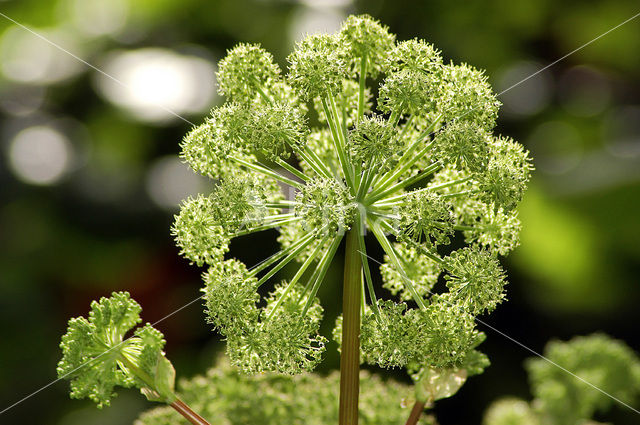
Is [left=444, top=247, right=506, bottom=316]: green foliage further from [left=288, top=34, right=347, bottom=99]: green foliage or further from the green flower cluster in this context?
[left=288, top=34, right=347, bottom=99]: green foliage

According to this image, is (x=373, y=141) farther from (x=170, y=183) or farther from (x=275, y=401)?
(x=170, y=183)

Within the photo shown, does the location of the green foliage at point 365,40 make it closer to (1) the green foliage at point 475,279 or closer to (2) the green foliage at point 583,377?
(1) the green foliage at point 475,279

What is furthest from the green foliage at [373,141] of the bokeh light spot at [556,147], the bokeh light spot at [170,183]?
the bokeh light spot at [170,183]

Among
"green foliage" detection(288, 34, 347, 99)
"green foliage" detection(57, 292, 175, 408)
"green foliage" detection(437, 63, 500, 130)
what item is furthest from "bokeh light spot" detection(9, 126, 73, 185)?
"green foliage" detection(437, 63, 500, 130)

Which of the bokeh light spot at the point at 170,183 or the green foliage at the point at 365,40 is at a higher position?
the green foliage at the point at 365,40

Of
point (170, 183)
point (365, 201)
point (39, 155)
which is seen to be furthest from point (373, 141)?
point (39, 155)

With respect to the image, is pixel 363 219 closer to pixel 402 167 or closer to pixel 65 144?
pixel 402 167
